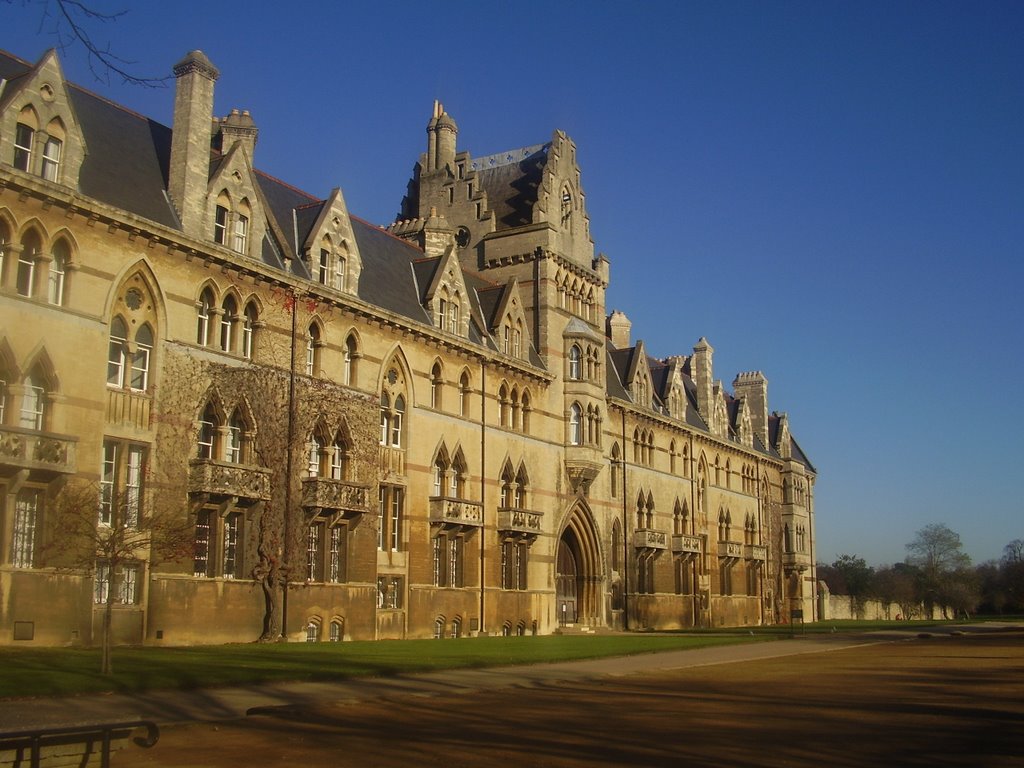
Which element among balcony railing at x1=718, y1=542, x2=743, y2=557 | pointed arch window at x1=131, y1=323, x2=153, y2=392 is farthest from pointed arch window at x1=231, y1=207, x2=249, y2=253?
balcony railing at x1=718, y1=542, x2=743, y2=557

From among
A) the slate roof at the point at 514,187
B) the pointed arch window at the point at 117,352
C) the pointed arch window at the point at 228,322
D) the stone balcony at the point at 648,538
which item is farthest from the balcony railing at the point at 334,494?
the stone balcony at the point at 648,538

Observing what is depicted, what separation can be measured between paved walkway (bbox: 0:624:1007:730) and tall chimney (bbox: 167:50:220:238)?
17.0m

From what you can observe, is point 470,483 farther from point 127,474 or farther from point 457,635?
point 127,474

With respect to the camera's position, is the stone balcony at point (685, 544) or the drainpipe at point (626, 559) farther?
the stone balcony at point (685, 544)

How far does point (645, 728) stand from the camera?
54.1ft

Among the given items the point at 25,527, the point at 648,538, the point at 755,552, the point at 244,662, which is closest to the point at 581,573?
the point at 648,538

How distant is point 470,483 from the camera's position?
46.6 m

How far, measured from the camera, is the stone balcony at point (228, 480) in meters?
32.4

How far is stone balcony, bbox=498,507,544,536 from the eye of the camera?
48.1 metres

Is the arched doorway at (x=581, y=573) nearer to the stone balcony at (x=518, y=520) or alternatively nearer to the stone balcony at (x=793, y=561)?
the stone balcony at (x=518, y=520)

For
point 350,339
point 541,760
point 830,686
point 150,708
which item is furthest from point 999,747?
point 350,339

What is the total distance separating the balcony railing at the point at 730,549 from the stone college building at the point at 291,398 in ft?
32.0

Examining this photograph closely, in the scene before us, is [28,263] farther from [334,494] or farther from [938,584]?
[938,584]

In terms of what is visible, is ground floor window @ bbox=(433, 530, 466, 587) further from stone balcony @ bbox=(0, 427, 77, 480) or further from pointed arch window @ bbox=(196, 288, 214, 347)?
stone balcony @ bbox=(0, 427, 77, 480)
